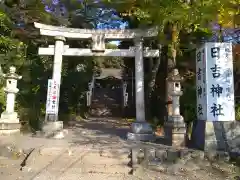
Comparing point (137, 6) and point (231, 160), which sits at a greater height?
point (137, 6)

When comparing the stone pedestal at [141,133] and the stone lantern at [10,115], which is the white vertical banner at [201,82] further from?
the stone lantern at [10,115]

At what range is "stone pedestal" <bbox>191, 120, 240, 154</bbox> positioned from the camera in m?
7.29

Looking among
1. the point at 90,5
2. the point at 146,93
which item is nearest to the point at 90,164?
the point at 146,93

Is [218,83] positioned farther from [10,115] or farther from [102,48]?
[10,115]

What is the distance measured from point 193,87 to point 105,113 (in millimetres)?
10472

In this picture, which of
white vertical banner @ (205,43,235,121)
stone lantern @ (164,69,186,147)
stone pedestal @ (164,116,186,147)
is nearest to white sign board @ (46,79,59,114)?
stone lantern @ (164,69,186,147)

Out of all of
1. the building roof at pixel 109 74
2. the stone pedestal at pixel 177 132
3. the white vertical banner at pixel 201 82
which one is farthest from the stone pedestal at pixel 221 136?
the building roof at pixel 109 74

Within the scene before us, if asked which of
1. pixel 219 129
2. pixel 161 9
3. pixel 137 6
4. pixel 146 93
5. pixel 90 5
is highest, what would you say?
pixel 90 5

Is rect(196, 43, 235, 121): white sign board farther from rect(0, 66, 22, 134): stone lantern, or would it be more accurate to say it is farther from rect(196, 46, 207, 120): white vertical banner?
rect(0, 66, 22, 134): stone lantern

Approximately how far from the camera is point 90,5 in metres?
14.4

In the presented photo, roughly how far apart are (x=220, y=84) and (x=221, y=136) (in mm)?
1574

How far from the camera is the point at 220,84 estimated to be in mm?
7508

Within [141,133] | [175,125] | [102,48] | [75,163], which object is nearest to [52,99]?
[102,48]

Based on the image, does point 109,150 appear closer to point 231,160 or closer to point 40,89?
point 231,160
